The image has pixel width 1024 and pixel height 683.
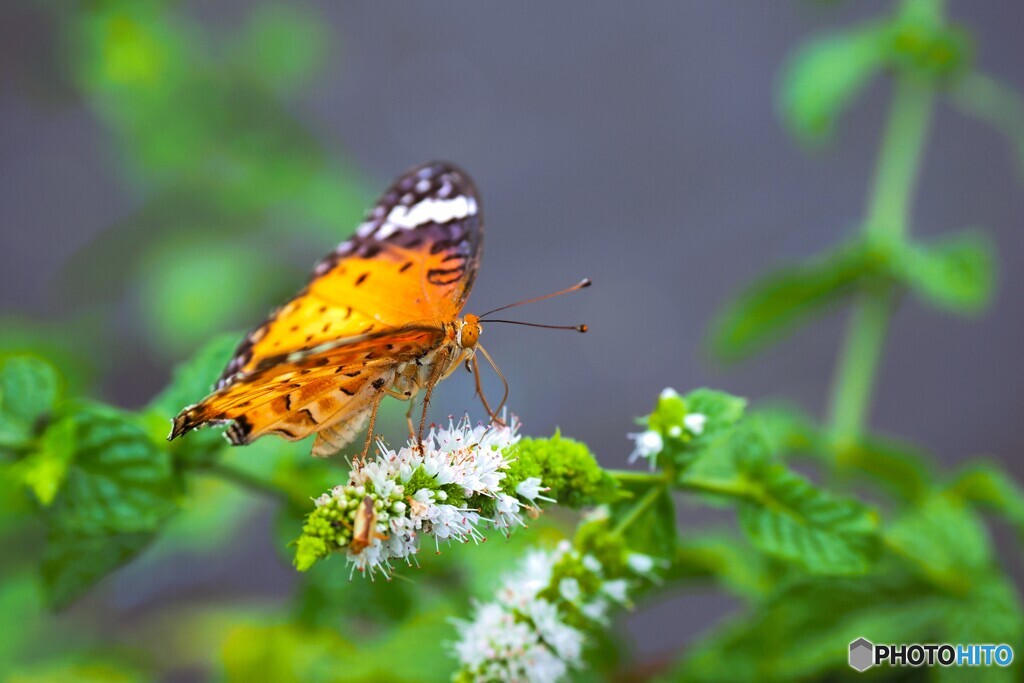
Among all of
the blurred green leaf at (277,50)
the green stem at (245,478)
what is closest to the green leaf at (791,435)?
the green stem at (245,478)

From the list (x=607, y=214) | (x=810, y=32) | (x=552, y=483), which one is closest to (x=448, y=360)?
(x=552, y=483)

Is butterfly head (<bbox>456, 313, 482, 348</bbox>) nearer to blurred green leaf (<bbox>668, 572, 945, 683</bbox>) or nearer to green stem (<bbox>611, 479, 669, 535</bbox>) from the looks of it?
green stem (<bbox>611, 479, 669, 535</bbox>)

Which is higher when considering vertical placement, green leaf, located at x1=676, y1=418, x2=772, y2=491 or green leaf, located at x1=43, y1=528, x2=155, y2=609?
green leaf, located at x1=676, y1=418, x2=772, y2=491

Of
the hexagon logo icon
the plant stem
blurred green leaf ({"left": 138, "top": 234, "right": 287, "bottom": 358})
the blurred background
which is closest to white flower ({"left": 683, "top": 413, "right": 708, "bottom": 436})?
the hexagon logo icon

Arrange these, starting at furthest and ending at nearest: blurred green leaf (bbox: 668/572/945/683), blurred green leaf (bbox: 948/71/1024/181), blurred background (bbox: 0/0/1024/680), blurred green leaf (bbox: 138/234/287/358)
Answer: blurred background (bbox: 0/0/1024/680)
blurred green leaf (bbox: 138/234/287/358)
blurred green leaf (bbox: 948/71/1024/181)
blurred green leaf (bbox: 668/572/945/683)

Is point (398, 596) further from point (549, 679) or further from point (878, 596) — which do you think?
point (878, 596)

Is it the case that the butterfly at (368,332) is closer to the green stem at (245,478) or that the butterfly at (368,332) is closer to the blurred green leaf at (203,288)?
the green stem at (245,478)
